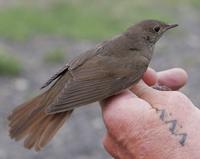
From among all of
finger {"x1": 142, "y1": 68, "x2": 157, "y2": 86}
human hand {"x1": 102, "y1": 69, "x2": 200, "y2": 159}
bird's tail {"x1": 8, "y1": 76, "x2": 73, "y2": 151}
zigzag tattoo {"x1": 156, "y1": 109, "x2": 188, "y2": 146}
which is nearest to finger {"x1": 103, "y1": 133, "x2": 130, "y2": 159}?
human hand {"x1": 102, "y1": 69, "x2": 200, "y2": 159}

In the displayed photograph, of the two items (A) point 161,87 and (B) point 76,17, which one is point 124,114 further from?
(B) point 76,17

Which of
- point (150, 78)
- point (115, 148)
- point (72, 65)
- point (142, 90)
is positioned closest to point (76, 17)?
point (72, 65)

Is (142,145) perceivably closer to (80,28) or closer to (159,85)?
(159,85)

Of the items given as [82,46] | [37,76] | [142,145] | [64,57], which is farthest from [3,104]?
[142,145]

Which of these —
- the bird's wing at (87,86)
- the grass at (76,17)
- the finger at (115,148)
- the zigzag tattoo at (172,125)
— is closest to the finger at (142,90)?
the bird's wing at (87,86)

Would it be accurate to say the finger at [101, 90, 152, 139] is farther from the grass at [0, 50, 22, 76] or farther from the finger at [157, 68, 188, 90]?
the grass at [0, 50, 22, 76]

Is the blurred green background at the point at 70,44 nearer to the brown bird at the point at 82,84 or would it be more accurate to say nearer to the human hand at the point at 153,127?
the brown bird at the point at 82,84
